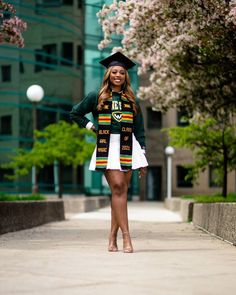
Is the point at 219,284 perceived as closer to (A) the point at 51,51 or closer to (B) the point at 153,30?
(B) the point at 153,30

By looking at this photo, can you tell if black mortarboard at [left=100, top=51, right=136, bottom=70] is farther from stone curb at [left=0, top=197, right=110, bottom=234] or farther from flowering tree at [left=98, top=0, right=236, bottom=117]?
stone curb at [left=0, top=197, right=110, bottom=234]

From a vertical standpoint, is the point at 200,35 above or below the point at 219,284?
above

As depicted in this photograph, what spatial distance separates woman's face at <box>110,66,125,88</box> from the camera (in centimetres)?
902

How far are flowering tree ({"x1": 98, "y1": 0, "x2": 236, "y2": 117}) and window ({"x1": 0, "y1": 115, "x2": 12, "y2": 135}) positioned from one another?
2245 cm

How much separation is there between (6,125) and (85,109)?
3251 cm

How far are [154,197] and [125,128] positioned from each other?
52.6 m

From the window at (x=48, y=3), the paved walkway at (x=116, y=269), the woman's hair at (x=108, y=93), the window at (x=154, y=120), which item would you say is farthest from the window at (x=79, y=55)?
the woman's hair at (x=108, y=93)

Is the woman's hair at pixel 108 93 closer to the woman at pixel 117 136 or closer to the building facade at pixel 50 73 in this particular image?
the woman at pixel 117 136

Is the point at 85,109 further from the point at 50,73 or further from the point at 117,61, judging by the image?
the point at 50,73

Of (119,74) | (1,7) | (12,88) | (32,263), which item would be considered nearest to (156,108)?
(1,7)

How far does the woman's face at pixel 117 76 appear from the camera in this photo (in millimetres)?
9016

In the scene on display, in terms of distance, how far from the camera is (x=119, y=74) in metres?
9.02

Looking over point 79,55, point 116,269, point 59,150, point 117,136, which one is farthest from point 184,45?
point 79,55

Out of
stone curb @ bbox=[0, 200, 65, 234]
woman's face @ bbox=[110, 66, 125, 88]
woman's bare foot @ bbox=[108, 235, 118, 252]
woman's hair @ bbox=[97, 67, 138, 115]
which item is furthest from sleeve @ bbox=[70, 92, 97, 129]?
stone curb @ bbox=[0, 200, 65, 234]
